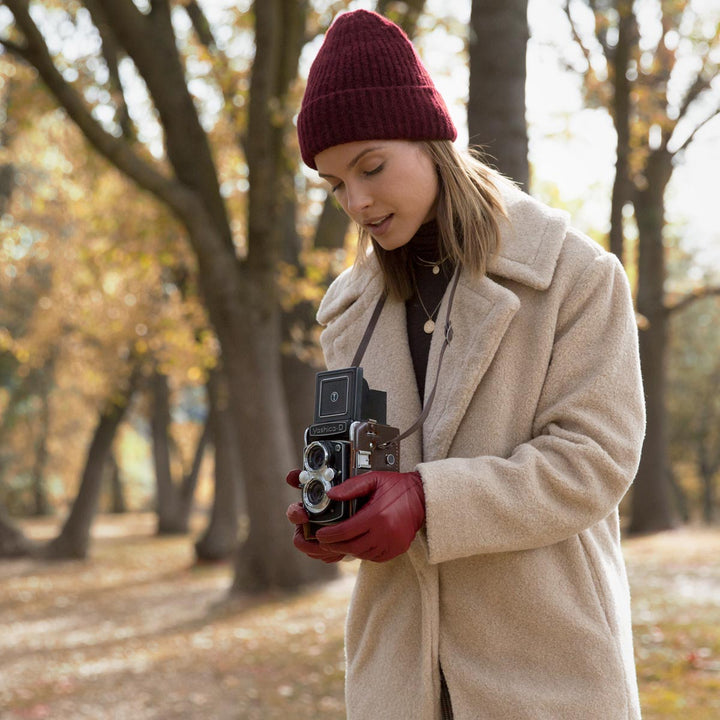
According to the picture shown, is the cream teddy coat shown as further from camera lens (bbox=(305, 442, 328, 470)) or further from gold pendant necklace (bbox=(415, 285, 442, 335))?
camera lens (bbox=(305, 442, 328, 470))

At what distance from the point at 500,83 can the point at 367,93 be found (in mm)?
2825

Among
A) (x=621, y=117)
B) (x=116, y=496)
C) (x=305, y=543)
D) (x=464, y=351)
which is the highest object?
(x=621, y=117)

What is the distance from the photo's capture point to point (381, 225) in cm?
225

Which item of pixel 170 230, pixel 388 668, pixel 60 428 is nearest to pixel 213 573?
pixel 170 230

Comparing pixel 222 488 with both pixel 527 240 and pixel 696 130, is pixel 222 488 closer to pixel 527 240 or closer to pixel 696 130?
pixel 696 130

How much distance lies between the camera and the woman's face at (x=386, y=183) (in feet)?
7.17

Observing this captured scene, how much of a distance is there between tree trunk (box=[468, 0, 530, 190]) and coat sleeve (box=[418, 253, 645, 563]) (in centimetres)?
279

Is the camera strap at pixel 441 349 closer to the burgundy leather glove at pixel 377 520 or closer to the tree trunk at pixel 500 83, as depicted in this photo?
the burgundy leather glove at pixel 377 520

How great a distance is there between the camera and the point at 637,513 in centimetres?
1581

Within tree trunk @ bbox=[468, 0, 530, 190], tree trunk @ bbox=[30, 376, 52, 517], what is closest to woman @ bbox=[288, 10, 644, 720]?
tree trunk @ bbox=[468, 0, 530, 190]

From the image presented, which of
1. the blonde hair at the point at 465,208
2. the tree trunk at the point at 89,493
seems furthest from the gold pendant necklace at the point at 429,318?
the tree trunk at the point at 89,493

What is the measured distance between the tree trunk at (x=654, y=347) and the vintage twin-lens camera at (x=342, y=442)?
14211 mm

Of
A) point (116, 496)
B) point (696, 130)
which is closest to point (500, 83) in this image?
point (696, 130)

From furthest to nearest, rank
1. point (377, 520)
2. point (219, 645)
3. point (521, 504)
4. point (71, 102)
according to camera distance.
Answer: point (71, 102)
point (219, 645)
point (521, 504)
point (377, 520)
